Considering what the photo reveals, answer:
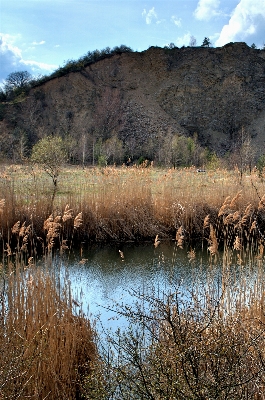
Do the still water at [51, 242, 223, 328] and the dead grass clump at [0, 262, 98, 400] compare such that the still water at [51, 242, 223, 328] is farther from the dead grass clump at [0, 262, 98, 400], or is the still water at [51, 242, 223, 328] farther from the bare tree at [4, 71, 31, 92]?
the bare tree at [4, 71, 31, 92]

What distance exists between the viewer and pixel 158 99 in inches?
1364

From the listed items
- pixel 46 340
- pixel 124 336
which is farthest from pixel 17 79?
pixel 124 336

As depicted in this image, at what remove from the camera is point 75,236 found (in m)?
8.06

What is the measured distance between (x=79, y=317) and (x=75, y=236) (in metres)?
4.62

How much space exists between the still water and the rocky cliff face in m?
23.0

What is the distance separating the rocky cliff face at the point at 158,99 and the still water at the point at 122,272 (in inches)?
906

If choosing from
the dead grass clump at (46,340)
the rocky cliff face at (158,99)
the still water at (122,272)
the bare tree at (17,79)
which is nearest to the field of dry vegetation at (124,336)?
the dead grass clump at (46,340)

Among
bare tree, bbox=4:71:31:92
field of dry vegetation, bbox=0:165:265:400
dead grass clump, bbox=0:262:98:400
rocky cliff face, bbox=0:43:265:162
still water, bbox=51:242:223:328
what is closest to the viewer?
field of dry vegetation, bbox=0:165:265:400

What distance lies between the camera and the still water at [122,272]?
5044 mm

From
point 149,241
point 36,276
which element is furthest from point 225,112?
point 36,276

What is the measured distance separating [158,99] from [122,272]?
29.8 metres

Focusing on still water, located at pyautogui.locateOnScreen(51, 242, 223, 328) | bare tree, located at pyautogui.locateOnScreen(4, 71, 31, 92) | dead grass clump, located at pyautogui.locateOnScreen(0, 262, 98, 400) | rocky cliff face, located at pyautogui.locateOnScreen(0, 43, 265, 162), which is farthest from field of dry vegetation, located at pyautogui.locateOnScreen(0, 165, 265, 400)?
bare tree, located at pyautogui.locateOnScreen(4, 71, 31, 92)

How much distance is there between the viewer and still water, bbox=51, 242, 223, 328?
5.04m

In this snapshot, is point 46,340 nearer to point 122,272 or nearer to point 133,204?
point 122,272
